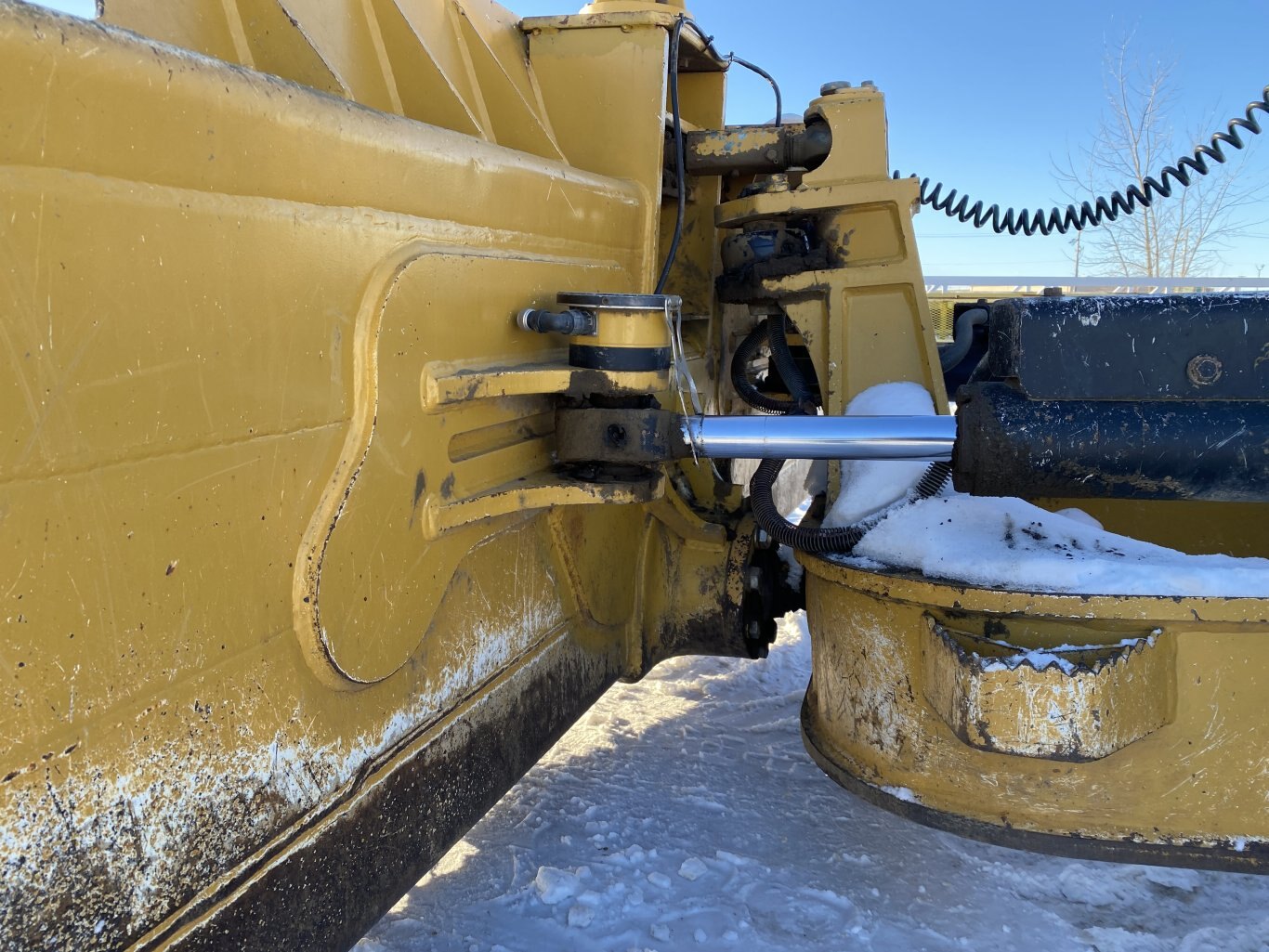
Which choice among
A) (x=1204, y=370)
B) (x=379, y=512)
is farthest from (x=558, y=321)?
(x=1204, y=370)

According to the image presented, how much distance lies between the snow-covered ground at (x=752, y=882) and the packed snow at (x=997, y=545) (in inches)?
29.1

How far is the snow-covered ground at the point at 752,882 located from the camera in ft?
6.44

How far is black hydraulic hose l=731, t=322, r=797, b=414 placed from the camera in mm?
2719

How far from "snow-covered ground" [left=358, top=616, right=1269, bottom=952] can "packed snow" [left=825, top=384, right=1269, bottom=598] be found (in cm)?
74

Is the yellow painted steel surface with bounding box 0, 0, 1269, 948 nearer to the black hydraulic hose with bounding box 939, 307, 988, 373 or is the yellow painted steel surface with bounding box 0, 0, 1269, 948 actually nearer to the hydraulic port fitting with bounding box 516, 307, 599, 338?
the hydraulic port fitting with bounding box 516, 307, 599, 338

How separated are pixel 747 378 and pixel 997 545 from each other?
3.70 ft

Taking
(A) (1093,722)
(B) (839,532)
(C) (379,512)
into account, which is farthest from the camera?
(B) (839,532)

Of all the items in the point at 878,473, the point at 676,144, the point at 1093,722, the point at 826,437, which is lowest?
the point at 1093,722

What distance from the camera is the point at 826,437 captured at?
1774 mm

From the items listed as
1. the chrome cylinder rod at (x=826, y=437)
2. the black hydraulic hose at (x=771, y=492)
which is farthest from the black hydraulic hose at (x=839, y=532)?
the chrome cylinder rod at (x=826, y=437)

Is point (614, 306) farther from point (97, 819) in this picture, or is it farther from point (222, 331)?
point (97, 819)

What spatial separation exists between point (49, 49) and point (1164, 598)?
1652 millimetres

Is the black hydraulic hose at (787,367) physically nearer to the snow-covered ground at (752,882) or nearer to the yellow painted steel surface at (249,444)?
the yellow painted steel surface at (249,444)

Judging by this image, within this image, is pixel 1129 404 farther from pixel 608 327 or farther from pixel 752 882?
pixel 752 882
